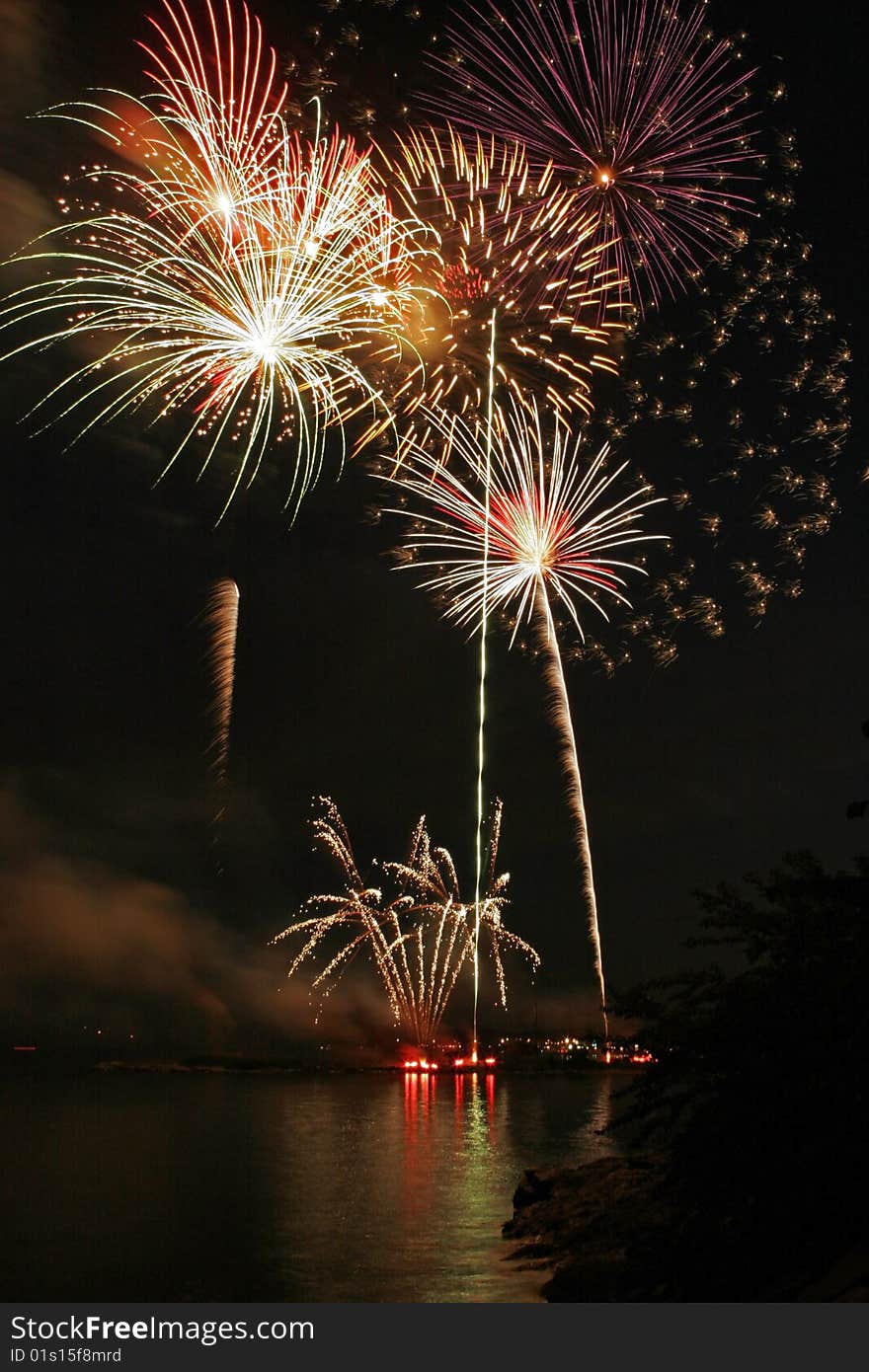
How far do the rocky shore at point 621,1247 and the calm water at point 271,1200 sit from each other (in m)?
0.70

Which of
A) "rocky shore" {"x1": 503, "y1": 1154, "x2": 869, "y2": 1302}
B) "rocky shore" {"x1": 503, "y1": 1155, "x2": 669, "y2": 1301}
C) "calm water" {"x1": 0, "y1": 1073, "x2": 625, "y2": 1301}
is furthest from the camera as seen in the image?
"calm water" {"x1": 0, "y1": 1073, "x2": 625, "y2": 1301}

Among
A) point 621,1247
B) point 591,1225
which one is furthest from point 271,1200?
point 621,1247

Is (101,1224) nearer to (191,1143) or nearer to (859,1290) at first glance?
(859,1290)

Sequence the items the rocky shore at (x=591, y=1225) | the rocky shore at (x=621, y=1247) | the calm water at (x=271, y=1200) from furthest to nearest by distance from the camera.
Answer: the calm water at (x=271, y=1200) → the rocky shore at (x=591, y=1225) → the rocky shore at (x=621, y=1247)

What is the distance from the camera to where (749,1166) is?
446 inches

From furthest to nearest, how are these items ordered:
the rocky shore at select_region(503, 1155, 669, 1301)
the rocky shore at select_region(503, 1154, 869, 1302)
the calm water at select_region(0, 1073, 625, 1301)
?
the calm water at select_region(0, 1073, 625, 1301), the rocky shore at select_region(503, 1155, 669, 1301), the rocky shore at select_region(503, 1154, 869, 1302)

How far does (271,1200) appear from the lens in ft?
97.4

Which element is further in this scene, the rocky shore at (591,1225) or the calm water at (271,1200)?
the calm water at (271,1200)

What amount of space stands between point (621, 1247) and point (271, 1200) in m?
15.2

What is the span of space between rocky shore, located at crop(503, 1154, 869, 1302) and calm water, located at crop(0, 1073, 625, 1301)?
70 cm

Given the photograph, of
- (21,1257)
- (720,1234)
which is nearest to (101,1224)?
(21,1257)

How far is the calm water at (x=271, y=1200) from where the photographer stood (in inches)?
735

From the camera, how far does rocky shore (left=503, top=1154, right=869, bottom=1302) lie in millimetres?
10523
